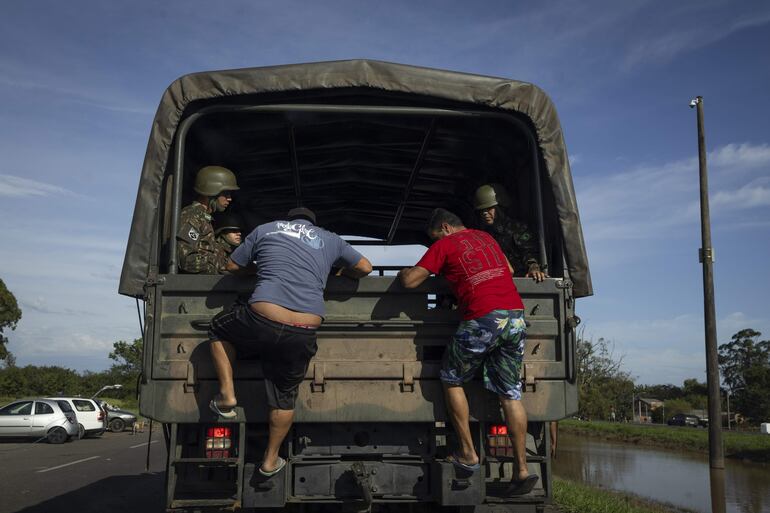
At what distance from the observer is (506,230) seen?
598 centimetres

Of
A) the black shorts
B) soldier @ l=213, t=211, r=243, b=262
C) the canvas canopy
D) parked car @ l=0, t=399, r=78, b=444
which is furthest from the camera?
parked car @ l=0, t=399, r=78, b=444

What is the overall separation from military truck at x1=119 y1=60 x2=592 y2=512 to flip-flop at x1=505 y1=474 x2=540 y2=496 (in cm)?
5

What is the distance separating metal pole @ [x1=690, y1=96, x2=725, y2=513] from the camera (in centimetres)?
1609

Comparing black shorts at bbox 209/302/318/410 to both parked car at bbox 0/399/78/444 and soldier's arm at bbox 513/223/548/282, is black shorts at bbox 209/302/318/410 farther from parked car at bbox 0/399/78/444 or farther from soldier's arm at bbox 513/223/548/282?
parked car at bbox 0/399/78/444

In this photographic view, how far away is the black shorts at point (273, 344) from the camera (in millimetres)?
4246

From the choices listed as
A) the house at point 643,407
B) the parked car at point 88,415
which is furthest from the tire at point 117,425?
the house at point 643,407

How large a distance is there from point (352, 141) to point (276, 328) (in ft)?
9.93

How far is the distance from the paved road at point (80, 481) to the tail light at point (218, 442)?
4475 millimetres

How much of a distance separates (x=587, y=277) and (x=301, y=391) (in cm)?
213

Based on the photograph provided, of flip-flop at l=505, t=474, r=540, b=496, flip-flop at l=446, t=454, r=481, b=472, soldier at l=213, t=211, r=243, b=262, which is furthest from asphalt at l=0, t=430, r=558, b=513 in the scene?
flip-flop at l=505, t=474, r=540, b=496

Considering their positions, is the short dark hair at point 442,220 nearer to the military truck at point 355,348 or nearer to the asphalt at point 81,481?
the military truck at point 355,348

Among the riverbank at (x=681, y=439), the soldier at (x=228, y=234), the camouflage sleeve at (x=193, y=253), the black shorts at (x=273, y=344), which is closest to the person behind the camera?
the black shorts at (x=273, y=344)

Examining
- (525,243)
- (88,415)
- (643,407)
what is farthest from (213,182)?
(643,407)

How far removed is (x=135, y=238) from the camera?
16.1 feet
